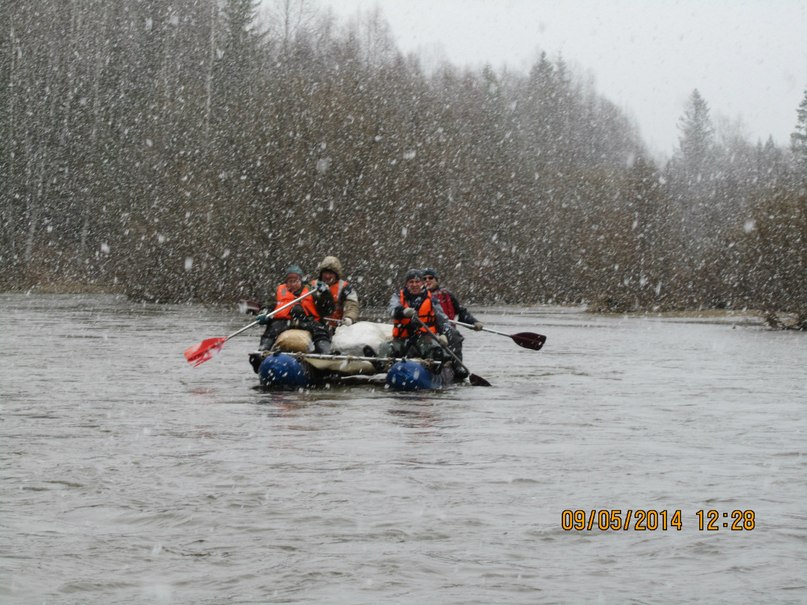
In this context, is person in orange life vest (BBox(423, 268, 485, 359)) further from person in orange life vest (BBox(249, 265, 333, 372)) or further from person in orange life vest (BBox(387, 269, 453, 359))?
person in orange life vest (BBox(249, 265, 333, 372))

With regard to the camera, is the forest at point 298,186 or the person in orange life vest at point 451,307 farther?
the forest at point 298,186

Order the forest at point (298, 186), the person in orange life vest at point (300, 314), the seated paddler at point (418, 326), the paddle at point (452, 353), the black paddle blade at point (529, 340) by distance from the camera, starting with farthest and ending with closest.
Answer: the forest at point (298, 186), the black paddle blade at point (529, 340), the person in orange life vest at point (300, 314), the seated paddler at point (418, 326), the paddle at point (452, 353)

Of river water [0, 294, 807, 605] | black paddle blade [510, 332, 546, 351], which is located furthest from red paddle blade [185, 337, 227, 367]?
black paddle blade [510, 332, 546, 351]

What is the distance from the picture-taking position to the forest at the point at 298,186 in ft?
134

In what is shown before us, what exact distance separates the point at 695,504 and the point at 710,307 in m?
38.7

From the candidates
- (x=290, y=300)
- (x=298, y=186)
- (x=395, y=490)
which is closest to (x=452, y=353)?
(x=290, y=300)

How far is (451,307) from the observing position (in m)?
17.4

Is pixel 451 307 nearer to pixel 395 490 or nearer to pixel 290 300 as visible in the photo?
pixel 290 300
